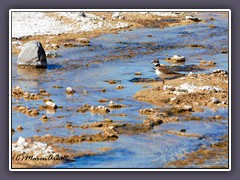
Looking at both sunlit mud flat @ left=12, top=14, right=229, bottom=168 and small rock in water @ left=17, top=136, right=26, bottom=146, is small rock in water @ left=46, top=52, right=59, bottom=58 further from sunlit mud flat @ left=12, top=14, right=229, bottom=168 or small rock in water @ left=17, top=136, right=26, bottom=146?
small rock in water @ left=17, top=136, right=26, bottom=146

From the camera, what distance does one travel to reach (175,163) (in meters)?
15.8

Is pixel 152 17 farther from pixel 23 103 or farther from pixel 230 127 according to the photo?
pixel 230 127

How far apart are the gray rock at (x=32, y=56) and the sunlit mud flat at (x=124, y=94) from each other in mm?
404

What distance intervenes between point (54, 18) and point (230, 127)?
17.4 m

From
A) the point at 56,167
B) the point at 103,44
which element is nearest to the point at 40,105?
the point at 56,167

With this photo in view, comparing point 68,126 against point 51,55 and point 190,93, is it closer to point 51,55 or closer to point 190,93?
point 190,93

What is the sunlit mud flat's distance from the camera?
54.6 feet

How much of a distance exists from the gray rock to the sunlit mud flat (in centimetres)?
40

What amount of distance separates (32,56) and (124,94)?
208 inches

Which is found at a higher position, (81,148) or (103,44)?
(103,44)

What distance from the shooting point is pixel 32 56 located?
1024 inches

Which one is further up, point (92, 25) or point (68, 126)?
point (92, 25)

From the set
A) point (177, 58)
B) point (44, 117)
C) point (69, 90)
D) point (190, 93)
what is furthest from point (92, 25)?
point (44, 117)

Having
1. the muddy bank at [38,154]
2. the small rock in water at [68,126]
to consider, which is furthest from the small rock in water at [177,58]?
the muddy bank at [38,154]
